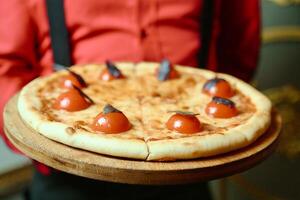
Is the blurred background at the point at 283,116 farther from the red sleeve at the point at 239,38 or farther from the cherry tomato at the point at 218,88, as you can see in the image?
the cherry tomato at the point at 218,88

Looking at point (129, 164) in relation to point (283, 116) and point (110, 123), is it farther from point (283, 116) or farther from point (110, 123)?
point (283, 116)

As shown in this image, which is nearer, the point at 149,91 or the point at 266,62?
the point at 149,91

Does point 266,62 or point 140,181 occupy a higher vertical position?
point 140,181

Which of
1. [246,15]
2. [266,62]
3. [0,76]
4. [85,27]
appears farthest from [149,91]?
[266,62]

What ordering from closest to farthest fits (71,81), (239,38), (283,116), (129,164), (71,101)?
(129,164) < (71,101) < (71,81) < (239,38) < (283,116)

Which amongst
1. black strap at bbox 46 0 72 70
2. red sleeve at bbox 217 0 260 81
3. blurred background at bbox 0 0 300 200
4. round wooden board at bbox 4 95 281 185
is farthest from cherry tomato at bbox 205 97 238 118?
blurred background at bbox 0 0 300 200

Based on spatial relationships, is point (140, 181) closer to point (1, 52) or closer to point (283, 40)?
point (1, 52)

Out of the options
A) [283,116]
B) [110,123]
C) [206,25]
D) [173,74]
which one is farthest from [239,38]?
[110,123]
